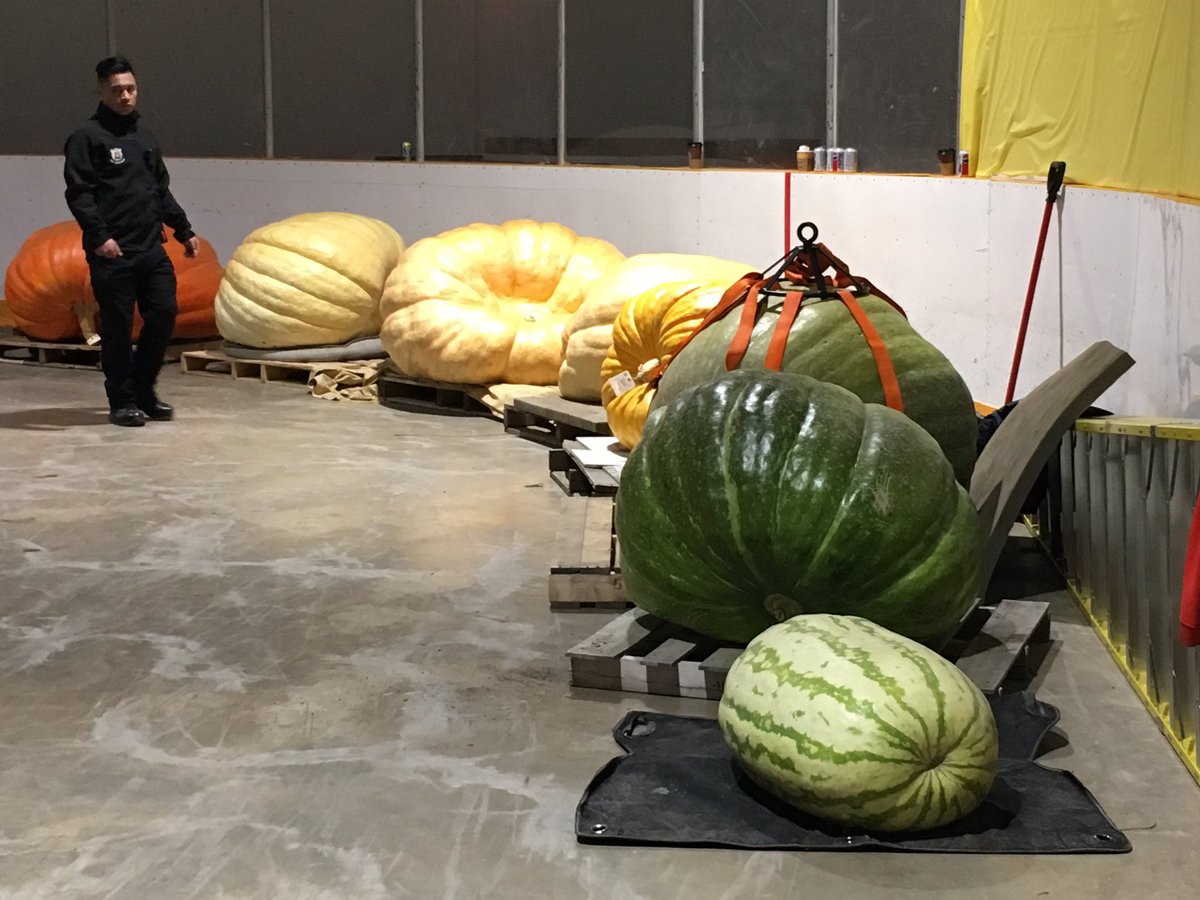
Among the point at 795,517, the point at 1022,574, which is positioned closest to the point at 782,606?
the point at 795,517

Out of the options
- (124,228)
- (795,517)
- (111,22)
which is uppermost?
(111,22)

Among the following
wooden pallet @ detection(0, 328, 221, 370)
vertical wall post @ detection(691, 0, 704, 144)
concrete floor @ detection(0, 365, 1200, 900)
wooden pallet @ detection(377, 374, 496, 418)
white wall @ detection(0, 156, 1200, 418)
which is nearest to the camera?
concrete floor @ detection(0, 365, 1200, 900)

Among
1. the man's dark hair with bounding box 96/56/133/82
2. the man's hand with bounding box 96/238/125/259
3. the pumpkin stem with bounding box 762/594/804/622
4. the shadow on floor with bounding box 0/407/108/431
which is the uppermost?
the man's dark hair with bounding box 96/56/133/82

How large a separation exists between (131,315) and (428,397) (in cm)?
184

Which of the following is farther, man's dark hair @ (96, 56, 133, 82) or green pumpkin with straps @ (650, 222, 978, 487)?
man's dark hair @ (96, 56, 133, 82)

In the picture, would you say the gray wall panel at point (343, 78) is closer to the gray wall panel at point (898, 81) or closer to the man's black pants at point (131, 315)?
the gray wall panel at point (898, 81)

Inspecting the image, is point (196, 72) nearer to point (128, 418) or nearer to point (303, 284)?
point (303, 284)

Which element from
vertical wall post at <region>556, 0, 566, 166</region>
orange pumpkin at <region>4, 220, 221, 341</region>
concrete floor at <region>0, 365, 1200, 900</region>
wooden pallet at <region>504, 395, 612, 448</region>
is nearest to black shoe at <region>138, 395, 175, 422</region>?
concrete floor at <region>0, 365, 1200, 900</region>

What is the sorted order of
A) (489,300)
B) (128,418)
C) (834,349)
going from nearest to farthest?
1. (834,349)
2. (128,418)
3. (489,300)

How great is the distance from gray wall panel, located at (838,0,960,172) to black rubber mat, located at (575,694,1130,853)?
21.2 feet

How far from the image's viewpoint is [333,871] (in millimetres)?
3148

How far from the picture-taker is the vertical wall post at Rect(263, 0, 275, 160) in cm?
1280

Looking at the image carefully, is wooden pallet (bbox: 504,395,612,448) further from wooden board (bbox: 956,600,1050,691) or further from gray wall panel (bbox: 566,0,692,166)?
gray wall panel (bbox: 566,0,692,166)

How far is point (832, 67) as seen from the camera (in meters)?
10.1
